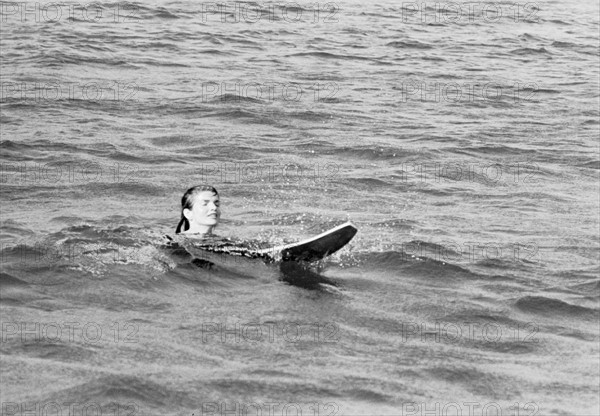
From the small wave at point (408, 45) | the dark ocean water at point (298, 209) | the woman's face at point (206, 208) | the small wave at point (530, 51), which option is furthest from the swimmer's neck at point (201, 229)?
the small wave at point (530, 51)

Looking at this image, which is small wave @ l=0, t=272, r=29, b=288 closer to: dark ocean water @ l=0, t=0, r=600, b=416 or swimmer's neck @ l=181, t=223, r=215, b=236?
dark ocean water @ l=0, t=0, r=600, b=416

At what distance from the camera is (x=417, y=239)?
16266 millimetres

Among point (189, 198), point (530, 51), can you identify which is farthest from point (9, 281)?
point (530, 51)

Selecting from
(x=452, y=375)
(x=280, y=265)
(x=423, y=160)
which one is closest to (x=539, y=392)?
(x=452, y=375)

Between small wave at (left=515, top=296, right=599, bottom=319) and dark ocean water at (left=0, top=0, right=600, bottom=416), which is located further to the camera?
small wave at (left=515, top=296, right=599, bottom=319)

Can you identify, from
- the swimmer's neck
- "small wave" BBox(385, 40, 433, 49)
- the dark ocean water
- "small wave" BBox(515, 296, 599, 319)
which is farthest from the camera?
"small wave" BBox(385, 40, 433, 49)

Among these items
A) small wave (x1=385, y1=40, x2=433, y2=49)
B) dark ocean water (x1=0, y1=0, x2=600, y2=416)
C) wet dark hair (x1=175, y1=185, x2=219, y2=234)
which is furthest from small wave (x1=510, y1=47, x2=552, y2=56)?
wet dark hair (x1=175, y1=185, x2=219, y2=234)

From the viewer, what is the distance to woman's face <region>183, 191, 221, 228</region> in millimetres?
14977

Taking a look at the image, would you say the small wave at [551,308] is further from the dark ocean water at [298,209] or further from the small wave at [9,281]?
the small wave at [9,281]

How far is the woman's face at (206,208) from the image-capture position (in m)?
15.0

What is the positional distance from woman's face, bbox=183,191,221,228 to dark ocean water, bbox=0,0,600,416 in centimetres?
50

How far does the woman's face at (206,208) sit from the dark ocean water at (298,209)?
1.64 feet

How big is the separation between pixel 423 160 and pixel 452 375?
968 cm

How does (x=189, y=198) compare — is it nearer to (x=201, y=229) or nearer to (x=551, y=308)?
(x=201, y=229)
